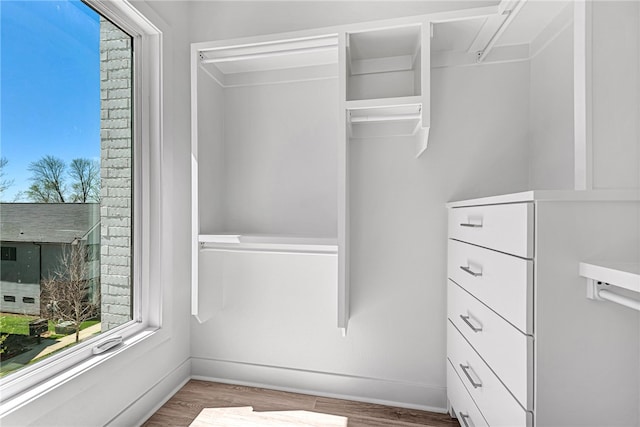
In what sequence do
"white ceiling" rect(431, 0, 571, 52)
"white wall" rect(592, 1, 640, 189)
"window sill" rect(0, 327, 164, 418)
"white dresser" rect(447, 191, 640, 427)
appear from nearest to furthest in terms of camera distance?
"white dresser" rect(447, 191, 640, 427)
"white wall" rect(592, 1, 640, 189)
"window sill" rect(0, 327, 164, 418)
"white ceiling" rect(431, 0, 571, 52)

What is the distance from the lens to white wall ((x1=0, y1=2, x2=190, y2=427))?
4.70 ft

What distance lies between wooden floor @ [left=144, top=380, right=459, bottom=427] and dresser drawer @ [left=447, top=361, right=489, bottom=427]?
0.53 feet

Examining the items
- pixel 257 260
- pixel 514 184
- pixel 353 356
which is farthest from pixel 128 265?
Answer: pixel 514 184

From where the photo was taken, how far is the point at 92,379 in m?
1.39

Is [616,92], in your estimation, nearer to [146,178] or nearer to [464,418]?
[464,418]

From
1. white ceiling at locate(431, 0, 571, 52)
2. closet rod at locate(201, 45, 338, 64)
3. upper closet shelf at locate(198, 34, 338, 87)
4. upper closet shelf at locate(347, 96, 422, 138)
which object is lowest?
upper closet shelf at locate(347, 96, 422, 138)

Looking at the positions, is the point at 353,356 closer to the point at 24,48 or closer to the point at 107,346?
the point at 107,346

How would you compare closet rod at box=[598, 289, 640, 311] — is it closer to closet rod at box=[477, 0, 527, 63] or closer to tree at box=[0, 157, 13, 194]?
closet rod at box=[477, 0, 527, 63]

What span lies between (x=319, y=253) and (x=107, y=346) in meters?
1.12

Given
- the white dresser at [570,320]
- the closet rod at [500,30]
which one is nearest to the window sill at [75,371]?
the white dresser at [570,320]

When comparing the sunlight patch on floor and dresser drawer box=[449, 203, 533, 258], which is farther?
the sunlight patch on floor

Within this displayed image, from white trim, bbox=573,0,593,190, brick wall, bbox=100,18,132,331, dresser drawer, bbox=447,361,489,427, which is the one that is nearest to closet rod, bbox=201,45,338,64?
brick wall, bbox=100,18,132,331

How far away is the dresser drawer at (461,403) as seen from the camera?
1256 mm

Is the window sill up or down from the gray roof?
down
